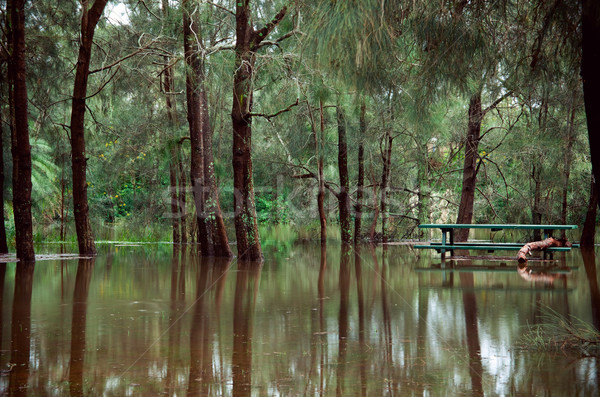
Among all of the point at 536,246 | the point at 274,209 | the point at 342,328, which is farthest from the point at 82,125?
the point at 274,209

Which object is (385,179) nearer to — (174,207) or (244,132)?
(174,207)

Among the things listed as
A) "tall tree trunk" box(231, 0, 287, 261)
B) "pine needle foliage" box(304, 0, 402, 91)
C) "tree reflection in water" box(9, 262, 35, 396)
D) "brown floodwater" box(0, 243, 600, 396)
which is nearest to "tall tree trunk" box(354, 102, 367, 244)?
"tall tree trunk" box(231, 0, 287, 261)

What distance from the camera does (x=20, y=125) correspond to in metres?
13.1

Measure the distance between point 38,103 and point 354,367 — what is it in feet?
49.5

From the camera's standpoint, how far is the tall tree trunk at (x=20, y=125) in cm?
1280

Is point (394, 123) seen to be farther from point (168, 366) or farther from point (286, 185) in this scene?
point (168, 366)

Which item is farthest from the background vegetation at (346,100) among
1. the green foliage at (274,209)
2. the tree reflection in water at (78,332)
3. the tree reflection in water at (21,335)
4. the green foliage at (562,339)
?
the tree reflection in water at (21,335)

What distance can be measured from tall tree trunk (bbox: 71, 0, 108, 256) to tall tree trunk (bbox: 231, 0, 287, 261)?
11.3ft

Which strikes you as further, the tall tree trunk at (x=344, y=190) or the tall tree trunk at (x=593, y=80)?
the tall tree trunk at (x=344, y=190)

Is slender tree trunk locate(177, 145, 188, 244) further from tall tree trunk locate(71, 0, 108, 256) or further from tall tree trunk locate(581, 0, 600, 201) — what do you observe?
tall tree trunk locate(581, 0, 600, 201)

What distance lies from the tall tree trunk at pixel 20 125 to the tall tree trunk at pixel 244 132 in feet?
13.2

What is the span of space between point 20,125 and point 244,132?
436 cm

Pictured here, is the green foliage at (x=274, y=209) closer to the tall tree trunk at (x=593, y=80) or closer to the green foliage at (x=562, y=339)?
the green foliage at (x=562, y=339)

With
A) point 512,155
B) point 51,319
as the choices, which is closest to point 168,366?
point 51,319
